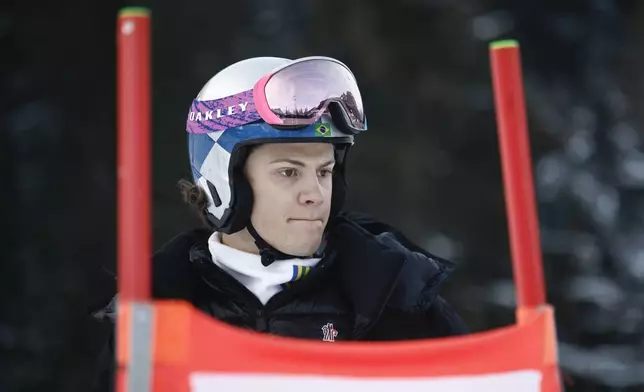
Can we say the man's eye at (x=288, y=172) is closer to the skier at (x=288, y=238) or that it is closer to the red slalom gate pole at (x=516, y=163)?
the skier at (x=288, y=238)

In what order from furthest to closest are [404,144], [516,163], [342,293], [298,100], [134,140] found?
[404,144], [342,293], [298,100], [516,163], [134,140]

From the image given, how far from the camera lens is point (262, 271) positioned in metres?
2.12

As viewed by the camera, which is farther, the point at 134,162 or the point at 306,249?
the point at 306,249

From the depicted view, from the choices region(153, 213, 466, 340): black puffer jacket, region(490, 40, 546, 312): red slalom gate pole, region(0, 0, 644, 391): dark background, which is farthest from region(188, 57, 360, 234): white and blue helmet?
region(0, 0, 644, 391): dark background

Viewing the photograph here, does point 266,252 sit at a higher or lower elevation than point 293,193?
lower

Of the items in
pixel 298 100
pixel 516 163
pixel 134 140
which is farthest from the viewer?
pixel 298 100

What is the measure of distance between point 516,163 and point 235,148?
812mm

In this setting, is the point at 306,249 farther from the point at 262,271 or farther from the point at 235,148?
the point at 235,148

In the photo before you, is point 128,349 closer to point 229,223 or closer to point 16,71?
point 229,223

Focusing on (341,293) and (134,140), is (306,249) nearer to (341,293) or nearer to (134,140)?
(341,293)

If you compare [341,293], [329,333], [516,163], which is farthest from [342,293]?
[516,163]

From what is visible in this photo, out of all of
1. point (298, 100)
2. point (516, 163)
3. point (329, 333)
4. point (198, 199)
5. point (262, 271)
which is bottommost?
point (329, 333)

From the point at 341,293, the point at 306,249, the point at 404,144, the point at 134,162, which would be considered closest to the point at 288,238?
the point at 306,249

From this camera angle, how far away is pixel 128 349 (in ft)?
4.17
